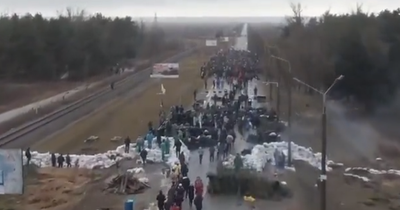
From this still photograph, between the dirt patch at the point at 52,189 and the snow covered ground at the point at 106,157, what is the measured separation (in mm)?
987

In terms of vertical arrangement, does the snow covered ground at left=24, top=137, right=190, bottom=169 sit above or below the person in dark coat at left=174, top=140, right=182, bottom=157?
below

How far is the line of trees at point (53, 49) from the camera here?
64688 millimetres

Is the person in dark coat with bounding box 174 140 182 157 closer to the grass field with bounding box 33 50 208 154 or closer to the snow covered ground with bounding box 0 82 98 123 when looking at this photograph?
the grass field with bounding box 33 50 208 154

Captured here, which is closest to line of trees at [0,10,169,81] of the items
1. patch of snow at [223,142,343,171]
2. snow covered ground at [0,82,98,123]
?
snow covered ground at [0,82,98,123]

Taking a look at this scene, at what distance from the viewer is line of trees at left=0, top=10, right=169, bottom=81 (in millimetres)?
64688

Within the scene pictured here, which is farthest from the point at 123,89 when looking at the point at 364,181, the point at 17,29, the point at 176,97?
the point at 364,181

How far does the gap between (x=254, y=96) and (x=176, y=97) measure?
7.69 meters

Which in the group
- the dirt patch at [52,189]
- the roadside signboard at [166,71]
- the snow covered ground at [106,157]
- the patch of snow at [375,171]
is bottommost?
the patch of snow at [375,171]

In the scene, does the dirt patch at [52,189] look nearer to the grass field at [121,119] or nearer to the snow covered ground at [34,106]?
the grass field at [121,119]

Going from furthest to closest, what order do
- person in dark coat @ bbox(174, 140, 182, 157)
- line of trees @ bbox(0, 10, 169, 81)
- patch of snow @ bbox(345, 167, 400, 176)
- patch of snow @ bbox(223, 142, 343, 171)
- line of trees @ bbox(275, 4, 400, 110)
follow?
line of trees @ bbox(0, 10, 169, 81) → line of trees @ bbox(275, 4, 400, 110) → person in dark coat @ bbox(174, 140, 182, 157) → patch of snow @ bbox(345, 167, 400, 176) → patch of snow @ bbox(223, 142, 343, 171)

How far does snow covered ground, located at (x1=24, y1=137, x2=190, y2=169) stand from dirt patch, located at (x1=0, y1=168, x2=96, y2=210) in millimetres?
987

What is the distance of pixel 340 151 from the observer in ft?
110

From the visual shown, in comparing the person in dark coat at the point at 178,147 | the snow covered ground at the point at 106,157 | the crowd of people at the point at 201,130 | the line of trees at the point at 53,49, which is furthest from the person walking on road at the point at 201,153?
the line of trees at the point at 53,49

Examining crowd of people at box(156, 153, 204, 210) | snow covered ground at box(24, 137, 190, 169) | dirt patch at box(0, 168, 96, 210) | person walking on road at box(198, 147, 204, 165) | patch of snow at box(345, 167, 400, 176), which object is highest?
crowd of people at box(156, 153, 204, 210)
